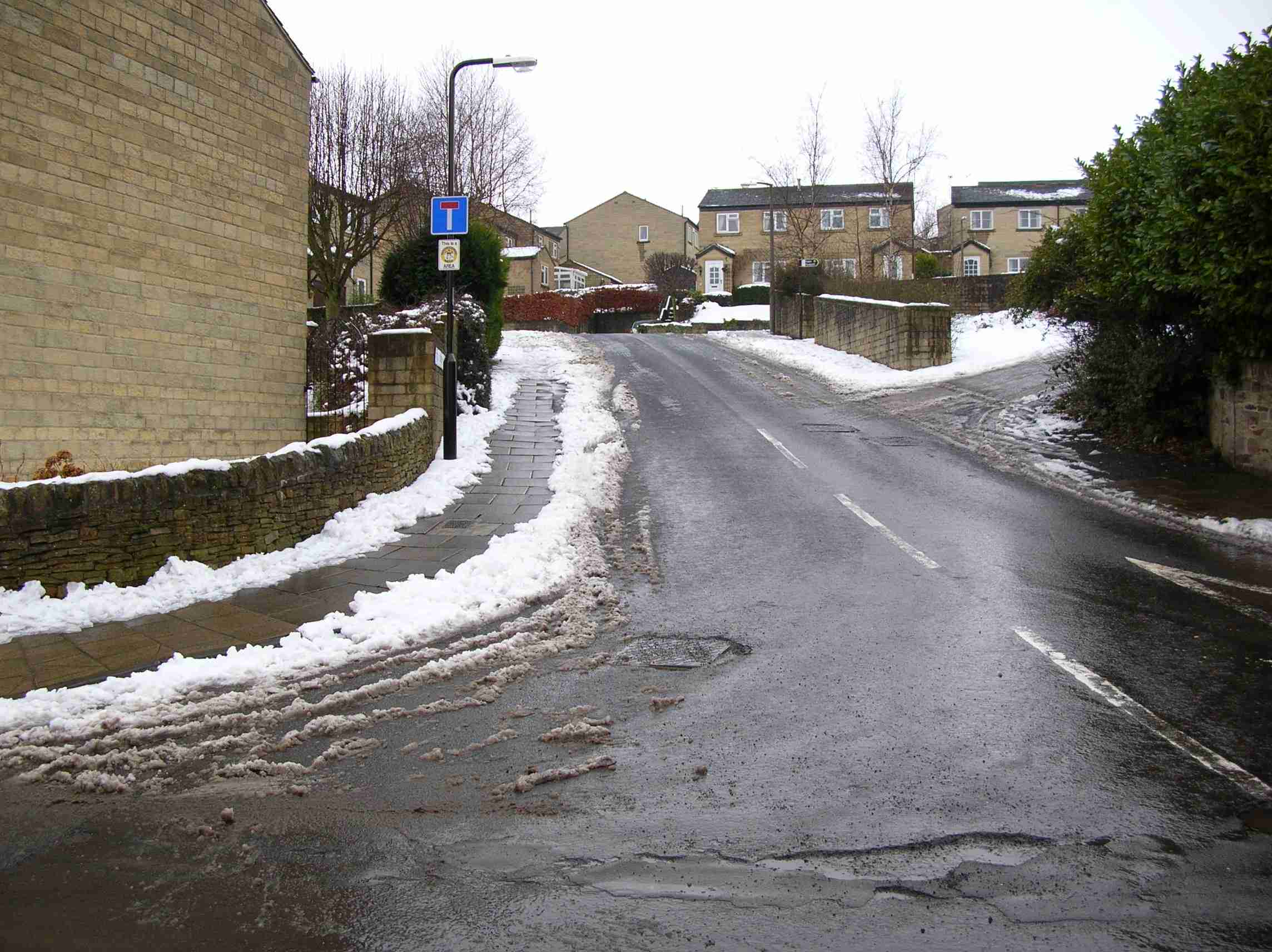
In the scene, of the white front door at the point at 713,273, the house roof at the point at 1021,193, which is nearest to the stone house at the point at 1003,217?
the house roof at the point at 1021,193

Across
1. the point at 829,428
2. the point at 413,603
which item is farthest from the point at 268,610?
the point at 829,428

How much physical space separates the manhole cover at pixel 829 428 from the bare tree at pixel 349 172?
1794cm

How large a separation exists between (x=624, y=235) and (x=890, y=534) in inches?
2721

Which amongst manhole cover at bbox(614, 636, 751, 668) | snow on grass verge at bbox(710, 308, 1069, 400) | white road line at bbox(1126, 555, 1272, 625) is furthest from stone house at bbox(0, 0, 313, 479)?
white road line at bbox(1126, 555, 1272, 625)

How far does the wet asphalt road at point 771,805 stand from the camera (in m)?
3.17

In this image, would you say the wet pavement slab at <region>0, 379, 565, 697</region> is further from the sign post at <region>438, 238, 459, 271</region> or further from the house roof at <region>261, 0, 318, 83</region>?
the house roof at <region>261, 0, 318, 83</region>

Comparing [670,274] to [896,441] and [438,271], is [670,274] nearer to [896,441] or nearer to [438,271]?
[438,271]

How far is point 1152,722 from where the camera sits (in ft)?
15.9

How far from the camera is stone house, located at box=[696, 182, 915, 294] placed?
179 ft

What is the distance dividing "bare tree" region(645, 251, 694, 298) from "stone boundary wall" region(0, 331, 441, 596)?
1746 inches

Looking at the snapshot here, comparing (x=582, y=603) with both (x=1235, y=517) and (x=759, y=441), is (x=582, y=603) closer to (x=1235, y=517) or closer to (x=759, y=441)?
(x=1235, y=517)

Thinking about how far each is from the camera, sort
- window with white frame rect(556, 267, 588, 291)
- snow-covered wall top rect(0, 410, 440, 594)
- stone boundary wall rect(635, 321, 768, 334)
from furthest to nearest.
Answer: window with white frame rect(556, 267, 588, 291)
stone boundary wall rect(635, 321, 768, 334)
snow-covered wall top rect(0, 410, 440, 594)

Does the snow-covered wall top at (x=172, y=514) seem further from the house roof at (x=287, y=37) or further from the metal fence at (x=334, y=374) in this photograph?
the house roof at (x=287, y=37)

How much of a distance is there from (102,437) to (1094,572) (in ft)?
44.6
